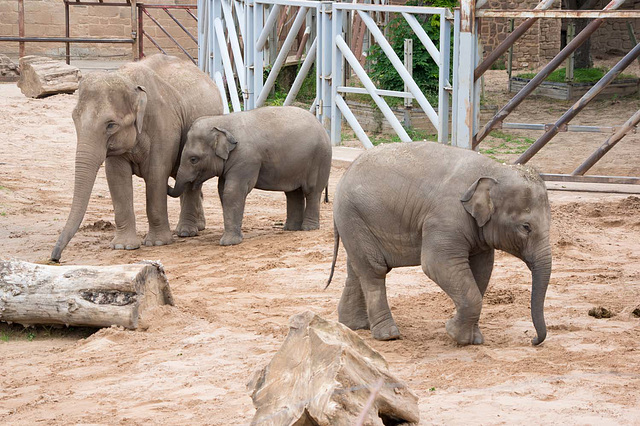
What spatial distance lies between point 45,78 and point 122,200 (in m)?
10.2

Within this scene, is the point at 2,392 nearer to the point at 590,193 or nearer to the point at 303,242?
the point at 303,242

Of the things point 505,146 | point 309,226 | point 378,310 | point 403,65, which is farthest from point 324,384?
point 403,65

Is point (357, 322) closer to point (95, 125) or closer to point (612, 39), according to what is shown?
point (95, 125)

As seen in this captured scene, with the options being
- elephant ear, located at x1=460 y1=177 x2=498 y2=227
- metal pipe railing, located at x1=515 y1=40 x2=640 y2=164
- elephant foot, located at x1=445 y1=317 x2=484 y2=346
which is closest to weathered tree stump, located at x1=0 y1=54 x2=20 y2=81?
metal pipe railing, located at x1=515 y1=40 x2=640 y2=164

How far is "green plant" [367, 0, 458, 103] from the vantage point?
653 inches

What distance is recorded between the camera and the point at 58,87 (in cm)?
1897

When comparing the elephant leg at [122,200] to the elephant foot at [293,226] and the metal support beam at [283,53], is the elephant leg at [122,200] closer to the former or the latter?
the elephant foot at [293,226]

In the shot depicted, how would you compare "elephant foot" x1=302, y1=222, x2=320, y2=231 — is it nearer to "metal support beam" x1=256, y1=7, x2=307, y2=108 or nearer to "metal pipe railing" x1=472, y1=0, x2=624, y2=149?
"metal pipe railing" x1=472, y1=0, x2=624, y2=149

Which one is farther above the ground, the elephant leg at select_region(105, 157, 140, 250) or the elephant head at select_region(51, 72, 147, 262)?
the elephant head at select_region(51, 72, 147, 262)

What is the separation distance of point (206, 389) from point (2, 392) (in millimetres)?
1187

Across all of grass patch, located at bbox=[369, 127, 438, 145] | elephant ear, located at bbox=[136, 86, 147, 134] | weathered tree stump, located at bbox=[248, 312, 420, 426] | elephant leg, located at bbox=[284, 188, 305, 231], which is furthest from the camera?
grass patch, located at bbox=[369, 127, 438, 145]

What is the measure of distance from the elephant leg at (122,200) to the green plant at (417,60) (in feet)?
26.9

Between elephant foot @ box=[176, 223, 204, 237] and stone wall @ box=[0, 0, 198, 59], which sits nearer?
elephant foot @ box=[176, 223, 204, 237]

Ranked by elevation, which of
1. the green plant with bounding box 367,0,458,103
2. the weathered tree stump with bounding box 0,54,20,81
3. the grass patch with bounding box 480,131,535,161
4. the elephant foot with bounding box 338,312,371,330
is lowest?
the elephant foot with bounding box 338,312,371,330
